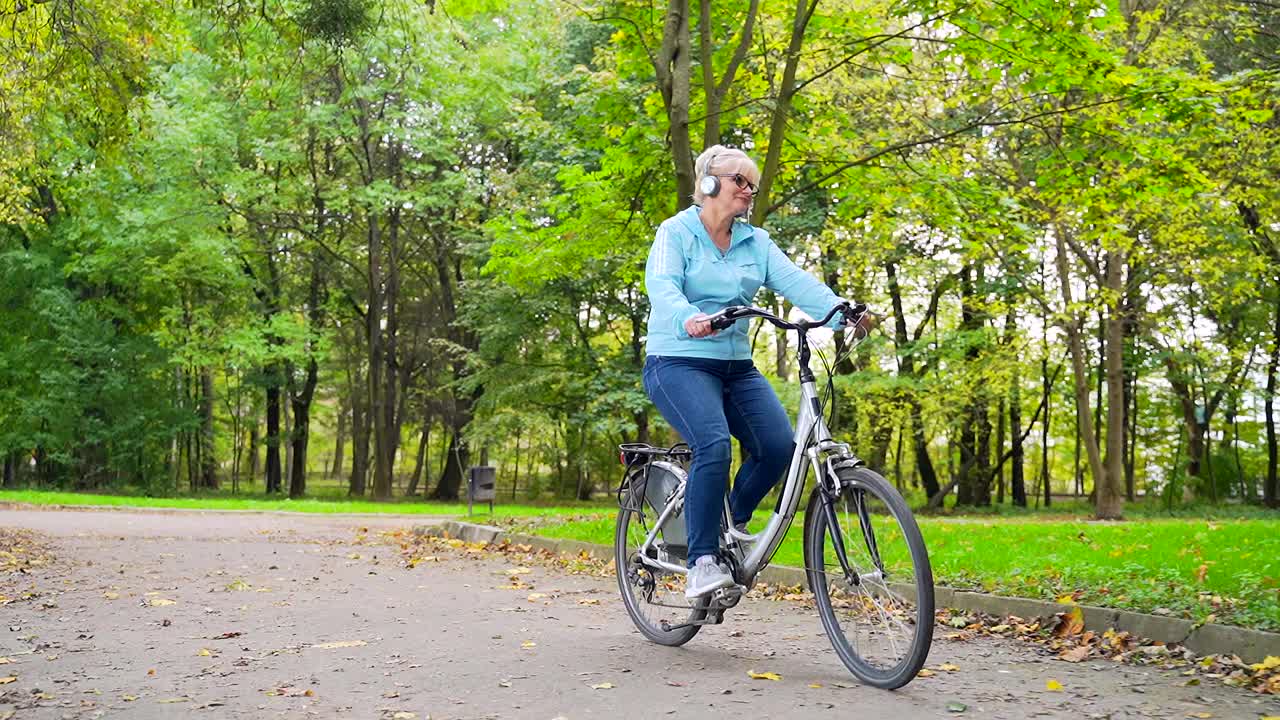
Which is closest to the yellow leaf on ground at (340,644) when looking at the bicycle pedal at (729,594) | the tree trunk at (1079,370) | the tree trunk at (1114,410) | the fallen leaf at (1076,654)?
the bicycle pedal at (729,594)

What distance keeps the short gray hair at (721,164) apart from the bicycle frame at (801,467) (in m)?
0.79

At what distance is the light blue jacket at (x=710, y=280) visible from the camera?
5.12 m

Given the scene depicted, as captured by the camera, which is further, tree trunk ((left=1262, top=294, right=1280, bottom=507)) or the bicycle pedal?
tree trunk ((left=1262, top=294, right=1280, bottom=507))

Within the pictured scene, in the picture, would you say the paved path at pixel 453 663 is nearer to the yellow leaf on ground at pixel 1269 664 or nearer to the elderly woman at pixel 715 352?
the yellow leaf on ground at pixel 1269 664

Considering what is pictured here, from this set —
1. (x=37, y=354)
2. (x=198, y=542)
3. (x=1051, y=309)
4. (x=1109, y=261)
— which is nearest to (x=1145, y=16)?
(x=1109, y=261)

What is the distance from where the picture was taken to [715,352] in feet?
17.0

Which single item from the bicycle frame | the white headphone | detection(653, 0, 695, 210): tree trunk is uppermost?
detection(653, 0, 695, 210): tree trunk

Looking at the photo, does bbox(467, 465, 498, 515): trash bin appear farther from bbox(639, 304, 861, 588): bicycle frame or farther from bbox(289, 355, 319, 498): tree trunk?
bbox(289, 355, 319, 498): tree trunk

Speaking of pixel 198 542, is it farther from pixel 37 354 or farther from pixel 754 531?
pixel 37 354

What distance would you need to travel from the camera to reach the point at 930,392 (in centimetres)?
2733

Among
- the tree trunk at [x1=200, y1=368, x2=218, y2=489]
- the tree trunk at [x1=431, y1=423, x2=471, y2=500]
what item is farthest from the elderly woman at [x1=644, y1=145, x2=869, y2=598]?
the tree trunk at [x1=200, y1=368, x2=218, y2=489]

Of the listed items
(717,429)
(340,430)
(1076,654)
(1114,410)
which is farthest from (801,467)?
(340,430)

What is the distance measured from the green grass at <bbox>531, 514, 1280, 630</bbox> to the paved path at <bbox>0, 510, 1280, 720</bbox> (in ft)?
2.86

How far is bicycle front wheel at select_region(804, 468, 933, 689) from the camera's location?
4238 millimetres
